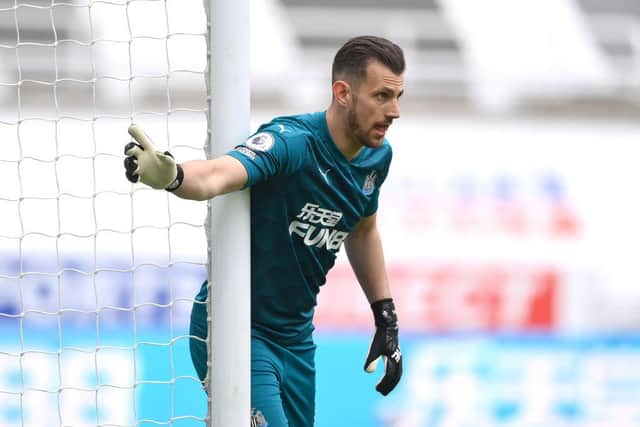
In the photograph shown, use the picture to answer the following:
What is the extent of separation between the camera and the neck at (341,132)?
3.10 metres

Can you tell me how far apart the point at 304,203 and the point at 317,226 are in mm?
88

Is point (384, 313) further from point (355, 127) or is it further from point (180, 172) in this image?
point (180, 172)

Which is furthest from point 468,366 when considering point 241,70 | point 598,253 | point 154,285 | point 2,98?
point 241,70

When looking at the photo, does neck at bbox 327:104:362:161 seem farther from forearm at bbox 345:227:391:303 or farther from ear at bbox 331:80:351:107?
forearm at bbox 345:227:391:303

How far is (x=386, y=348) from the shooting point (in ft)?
11.3

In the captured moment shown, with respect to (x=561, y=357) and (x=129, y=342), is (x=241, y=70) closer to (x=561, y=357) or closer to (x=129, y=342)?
(x=129, y=342)

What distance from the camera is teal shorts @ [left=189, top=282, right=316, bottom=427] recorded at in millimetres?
3078

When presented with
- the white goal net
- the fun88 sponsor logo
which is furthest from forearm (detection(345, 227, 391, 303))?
the white goal net

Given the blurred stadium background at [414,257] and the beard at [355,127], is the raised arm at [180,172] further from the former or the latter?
the blurred stadium background at [414,257]

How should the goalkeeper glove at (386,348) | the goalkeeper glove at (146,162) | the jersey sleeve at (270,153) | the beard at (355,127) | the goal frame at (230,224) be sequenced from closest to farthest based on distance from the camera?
the goalkeeper glove at (146,162)
the jersey sleeve at (270,153)
the goal frame at (230,224)
the beard at (355,127)
the goalkeeper glove at (386,348)

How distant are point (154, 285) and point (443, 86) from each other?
3.99 m

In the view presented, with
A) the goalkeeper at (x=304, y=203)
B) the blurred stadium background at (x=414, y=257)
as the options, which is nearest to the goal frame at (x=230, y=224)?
the goalkeeper at (x=304, y=203)

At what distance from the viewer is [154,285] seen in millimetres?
7738

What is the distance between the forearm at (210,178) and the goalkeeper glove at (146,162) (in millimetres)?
77
